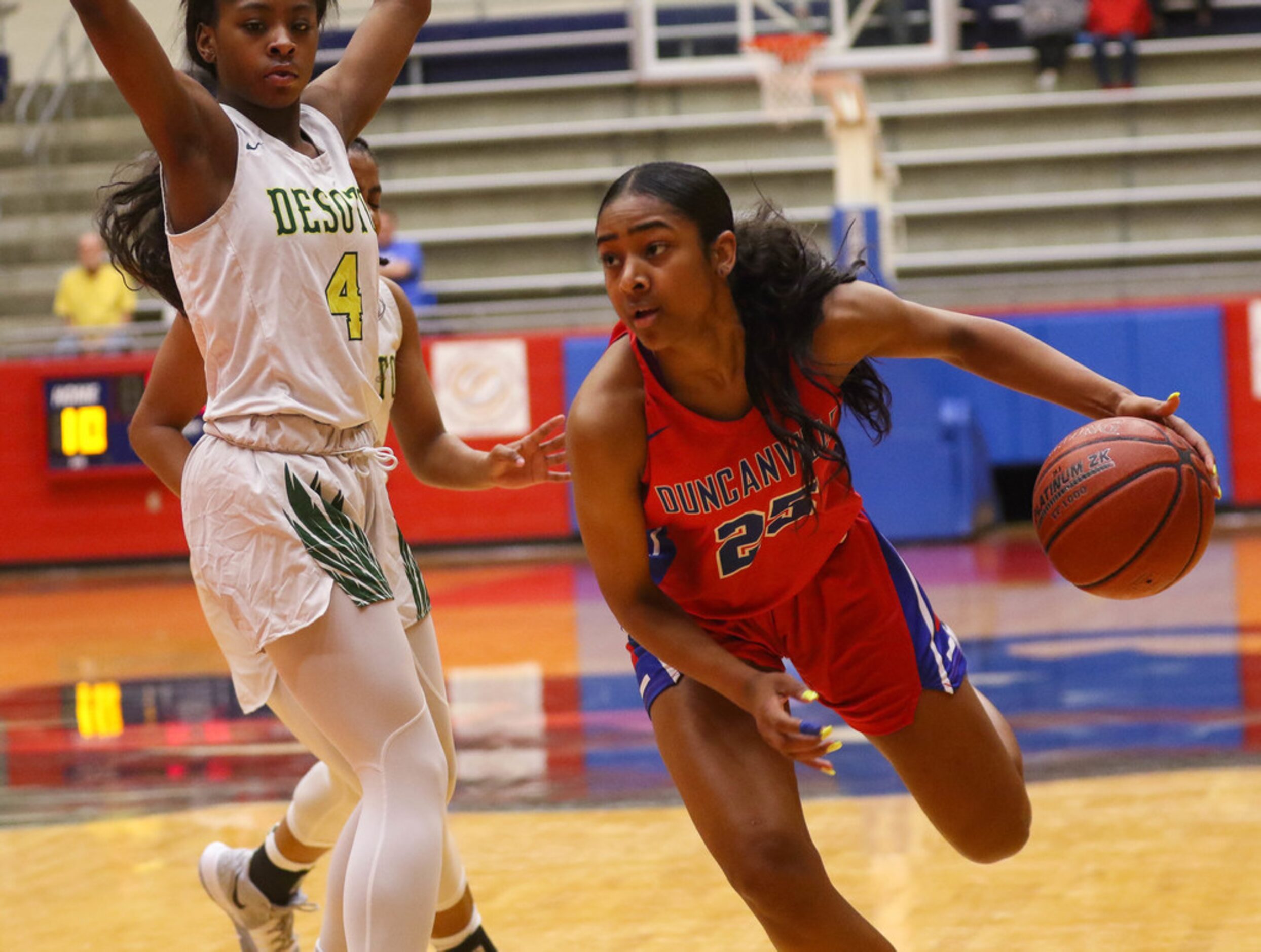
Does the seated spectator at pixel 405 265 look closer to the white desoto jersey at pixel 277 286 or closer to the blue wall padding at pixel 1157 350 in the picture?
the blue wall padding at pixel 1157 350

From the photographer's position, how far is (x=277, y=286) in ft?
8.91

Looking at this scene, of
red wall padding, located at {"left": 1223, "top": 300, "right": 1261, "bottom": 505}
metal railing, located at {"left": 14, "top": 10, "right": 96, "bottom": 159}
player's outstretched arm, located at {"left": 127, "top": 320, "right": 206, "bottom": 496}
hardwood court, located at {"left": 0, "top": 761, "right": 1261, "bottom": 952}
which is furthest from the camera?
metal railing, located at {"left": 14, "top": 10, "right": 96, "bottom": 159}

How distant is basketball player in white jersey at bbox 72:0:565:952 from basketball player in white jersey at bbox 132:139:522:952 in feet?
0.66

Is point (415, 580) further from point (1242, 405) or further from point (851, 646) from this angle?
point (1242, 405)

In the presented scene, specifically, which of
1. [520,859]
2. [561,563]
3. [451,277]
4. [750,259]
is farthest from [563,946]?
[451,277]

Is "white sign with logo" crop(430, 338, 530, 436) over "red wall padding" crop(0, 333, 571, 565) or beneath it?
over

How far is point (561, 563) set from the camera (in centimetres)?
1125

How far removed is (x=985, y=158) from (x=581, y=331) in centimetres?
513

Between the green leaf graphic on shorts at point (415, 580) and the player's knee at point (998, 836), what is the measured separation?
1.12m

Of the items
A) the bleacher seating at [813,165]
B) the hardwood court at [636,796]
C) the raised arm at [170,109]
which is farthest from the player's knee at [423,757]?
the bleacher seating at [813,165]

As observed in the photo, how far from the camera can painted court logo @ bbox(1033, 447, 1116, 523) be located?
10.6ft

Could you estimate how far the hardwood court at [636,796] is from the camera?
380 centimetres

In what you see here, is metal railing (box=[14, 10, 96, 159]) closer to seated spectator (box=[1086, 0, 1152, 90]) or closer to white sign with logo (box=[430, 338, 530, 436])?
white sign with logo (box=[430, 338, 530, 436])

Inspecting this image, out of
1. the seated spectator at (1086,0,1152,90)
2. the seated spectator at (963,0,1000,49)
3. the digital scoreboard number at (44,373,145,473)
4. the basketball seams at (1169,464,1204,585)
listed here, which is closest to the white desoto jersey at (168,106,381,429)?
the basketball seams at (1169,464,1204,585)
